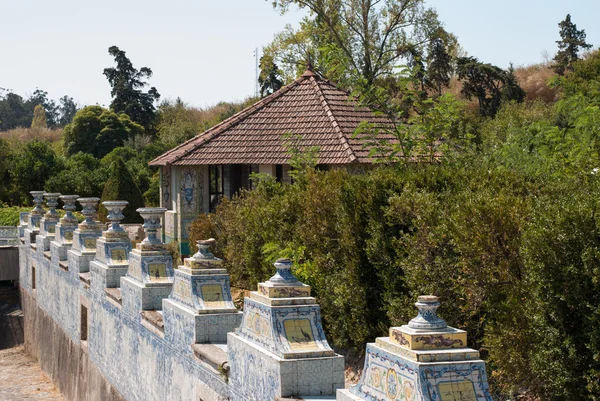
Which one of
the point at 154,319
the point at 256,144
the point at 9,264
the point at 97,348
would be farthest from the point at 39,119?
the point at 154,319

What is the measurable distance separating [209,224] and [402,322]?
7.76m

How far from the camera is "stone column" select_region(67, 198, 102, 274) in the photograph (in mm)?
15727

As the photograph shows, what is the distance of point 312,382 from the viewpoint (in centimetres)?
674

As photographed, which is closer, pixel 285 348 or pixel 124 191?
pixel 285 348

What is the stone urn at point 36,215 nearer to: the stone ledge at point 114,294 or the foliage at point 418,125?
the stone ledge at point 114,294

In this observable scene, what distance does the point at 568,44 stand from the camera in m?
52.0

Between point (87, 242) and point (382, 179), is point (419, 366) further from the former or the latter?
point (87, 242)

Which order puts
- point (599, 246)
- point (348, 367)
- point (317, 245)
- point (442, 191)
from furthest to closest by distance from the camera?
point (317, 245) → point (348, 367) → point (442, 191) → point (599, 246)

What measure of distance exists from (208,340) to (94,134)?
48854 mm

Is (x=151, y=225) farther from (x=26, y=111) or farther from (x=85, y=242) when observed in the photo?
(x=26, y=111)

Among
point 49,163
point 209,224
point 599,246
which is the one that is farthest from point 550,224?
point 49,163

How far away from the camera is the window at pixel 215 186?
22656 mm

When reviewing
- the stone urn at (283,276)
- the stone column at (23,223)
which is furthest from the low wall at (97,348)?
the stone urn at (283,276)

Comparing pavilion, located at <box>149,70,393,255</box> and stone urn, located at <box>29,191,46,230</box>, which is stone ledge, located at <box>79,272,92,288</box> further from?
stone urn, located at <box>29,191,46,230</box>
